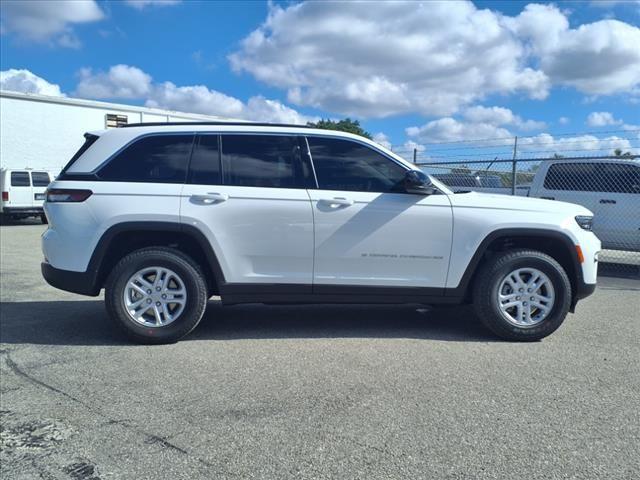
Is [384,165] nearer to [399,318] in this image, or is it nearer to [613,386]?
[399,318]

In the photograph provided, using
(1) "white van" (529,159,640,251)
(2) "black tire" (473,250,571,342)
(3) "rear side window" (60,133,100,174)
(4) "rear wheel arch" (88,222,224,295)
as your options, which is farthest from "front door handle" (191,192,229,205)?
(1) "white van" (529,159,640,251)

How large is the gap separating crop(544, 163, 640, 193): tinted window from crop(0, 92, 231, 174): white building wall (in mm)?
20222

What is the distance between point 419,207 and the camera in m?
4.98

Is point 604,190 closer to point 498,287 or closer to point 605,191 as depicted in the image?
point 605,191

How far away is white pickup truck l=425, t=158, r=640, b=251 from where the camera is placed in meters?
9.65

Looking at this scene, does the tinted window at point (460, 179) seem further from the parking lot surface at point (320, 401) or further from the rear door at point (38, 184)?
the rear door at point (38, 184)

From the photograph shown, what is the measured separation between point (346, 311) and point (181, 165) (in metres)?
2.51

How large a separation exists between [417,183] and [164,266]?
2.37m

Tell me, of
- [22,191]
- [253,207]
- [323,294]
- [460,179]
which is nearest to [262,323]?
[323,294]

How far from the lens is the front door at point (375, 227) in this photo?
4.93 m

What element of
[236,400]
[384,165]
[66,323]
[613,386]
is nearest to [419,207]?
[384,165]

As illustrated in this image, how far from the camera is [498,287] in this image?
5.02 metres

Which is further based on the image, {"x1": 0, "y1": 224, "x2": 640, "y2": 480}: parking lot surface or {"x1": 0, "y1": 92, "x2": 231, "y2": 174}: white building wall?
{"x1": 0, "y1": 92, "x2": 231, "y2": 174}: white building wall

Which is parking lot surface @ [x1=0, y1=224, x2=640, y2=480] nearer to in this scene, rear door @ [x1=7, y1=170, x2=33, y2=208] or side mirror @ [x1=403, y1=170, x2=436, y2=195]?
side mirror @ [x1=403, y1=170, x2=436, y2=195]
